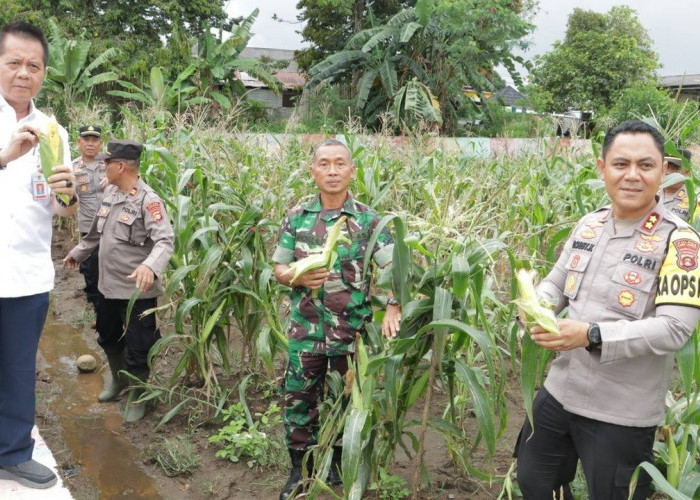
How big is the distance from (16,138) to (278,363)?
7.39 ft

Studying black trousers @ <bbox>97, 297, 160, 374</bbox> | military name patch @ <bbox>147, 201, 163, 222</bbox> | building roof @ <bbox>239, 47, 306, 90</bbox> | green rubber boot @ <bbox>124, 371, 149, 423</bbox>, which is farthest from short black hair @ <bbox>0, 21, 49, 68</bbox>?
building roof @ <bbox>239, 47, 306, 90</bbox>

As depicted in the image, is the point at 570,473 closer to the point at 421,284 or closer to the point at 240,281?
the point at 421,284

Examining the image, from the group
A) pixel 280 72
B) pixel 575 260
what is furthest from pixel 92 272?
pixel 280 72

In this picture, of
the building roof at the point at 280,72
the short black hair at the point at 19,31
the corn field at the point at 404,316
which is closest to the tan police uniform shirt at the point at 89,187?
the corn field at the point at 404,316

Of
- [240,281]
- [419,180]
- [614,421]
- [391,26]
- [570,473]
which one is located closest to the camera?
[614,421]

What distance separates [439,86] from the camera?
1938cm

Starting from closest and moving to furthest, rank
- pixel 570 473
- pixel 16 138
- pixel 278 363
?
pixel 570 473, pixel 16 138, pixel 278 363

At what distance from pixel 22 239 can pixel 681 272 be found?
2.47m

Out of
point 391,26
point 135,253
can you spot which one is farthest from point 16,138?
point 391,26

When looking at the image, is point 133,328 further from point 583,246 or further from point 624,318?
point 624,318

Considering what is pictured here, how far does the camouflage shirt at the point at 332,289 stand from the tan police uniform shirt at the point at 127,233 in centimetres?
102

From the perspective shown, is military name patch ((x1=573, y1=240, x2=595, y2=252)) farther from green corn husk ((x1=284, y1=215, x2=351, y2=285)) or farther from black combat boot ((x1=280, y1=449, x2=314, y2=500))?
black combat boot ((x1=280, y1=449, x2=314, y2=500))

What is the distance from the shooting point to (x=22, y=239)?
2623 millimetres

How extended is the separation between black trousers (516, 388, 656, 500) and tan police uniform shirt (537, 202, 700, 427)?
49 mm
